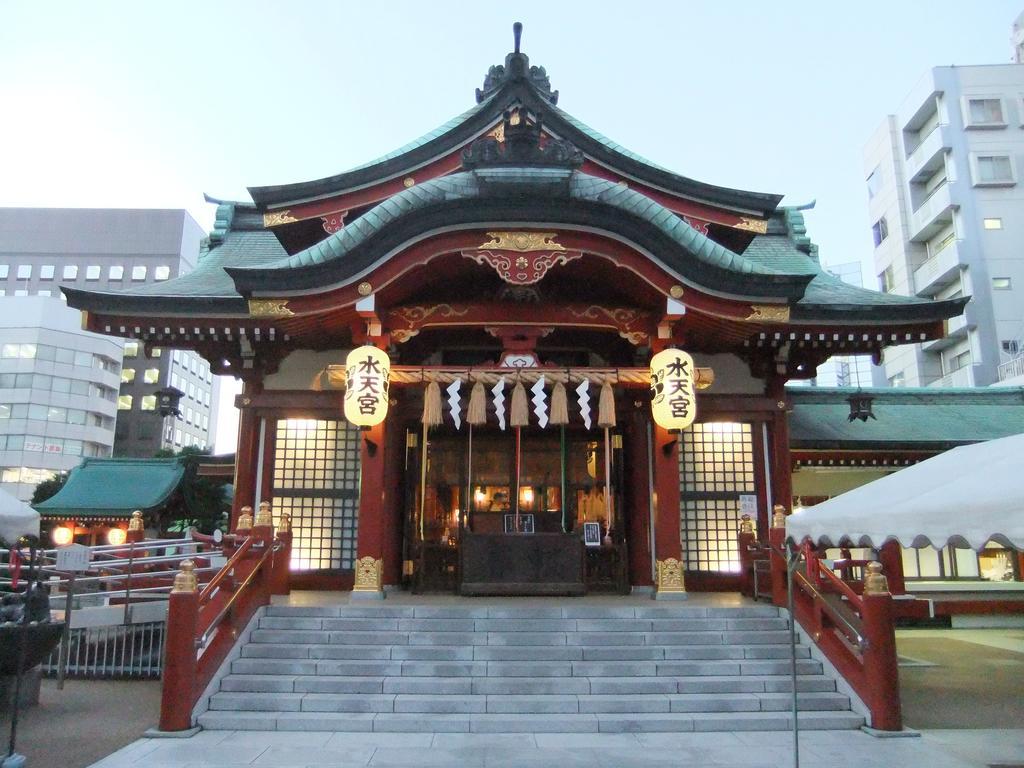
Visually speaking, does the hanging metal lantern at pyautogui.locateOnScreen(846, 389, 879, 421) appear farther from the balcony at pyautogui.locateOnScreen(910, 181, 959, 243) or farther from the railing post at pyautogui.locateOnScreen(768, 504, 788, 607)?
the balcony at pyautogui.locateOnScreen(910, 181, 959, 243)

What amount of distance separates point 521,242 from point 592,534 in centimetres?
542

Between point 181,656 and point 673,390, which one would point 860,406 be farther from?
point 181,656

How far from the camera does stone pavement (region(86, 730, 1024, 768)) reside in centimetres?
739

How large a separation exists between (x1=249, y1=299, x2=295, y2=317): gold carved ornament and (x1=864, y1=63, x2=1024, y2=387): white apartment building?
32.7 m

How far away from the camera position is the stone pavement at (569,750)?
24.2 feet

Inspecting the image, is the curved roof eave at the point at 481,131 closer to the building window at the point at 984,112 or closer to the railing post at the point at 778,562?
the railing post at the point at 778,562

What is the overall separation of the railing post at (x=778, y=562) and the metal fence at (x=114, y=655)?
9.09 m

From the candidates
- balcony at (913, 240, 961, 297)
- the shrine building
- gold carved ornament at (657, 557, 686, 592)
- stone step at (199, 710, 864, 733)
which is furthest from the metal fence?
balcony at (913, 240, 961, 297)

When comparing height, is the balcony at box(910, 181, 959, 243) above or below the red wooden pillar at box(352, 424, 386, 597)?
above

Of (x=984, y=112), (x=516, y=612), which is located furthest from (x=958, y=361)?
(x=516, y=612)

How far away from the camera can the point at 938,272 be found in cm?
3956

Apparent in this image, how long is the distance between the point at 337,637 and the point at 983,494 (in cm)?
782

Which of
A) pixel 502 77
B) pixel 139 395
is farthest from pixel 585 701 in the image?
pixel 139 395

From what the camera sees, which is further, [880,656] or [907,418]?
[907,418]
